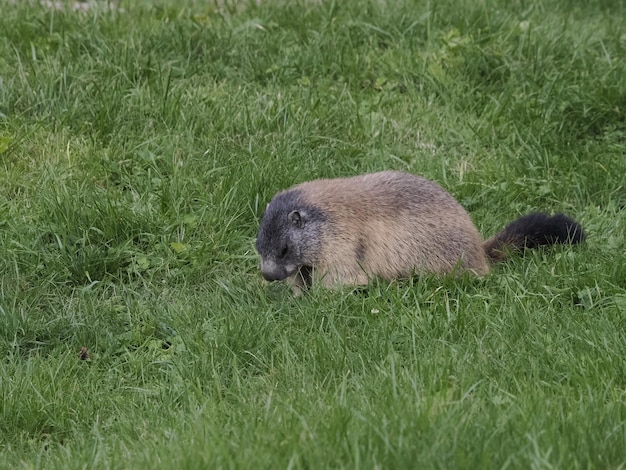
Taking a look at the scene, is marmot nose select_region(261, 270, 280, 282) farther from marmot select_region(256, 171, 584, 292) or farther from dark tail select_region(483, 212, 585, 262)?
dark tail select_region(483, 212, 585, 262)

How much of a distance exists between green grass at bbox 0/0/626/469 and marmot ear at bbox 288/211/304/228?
1.27 ft

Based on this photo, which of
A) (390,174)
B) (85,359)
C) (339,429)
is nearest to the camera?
(339,429)

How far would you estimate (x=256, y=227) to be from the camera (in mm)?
5820

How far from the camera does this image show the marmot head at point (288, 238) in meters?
5.27

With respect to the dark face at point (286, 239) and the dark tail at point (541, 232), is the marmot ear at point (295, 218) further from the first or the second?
the dark tail at point (541, 232)

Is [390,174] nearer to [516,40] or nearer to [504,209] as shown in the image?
[504,209]

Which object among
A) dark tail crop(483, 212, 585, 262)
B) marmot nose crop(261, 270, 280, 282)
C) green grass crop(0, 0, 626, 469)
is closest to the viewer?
green grass crop(0, 0, 626, 469)

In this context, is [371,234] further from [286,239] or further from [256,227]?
[256,227]

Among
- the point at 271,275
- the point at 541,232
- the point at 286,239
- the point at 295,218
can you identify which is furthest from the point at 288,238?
the point at 541,232

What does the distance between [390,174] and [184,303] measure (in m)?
1.48

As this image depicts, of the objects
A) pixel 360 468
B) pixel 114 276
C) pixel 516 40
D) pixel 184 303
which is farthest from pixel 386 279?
pixel 516 40

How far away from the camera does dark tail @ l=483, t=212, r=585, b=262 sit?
540 cm

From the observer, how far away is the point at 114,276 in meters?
5.39

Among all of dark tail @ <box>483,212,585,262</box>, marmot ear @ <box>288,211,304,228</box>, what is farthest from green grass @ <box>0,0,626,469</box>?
marmot ear @ <box>288,211,304,228</box>
